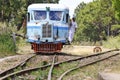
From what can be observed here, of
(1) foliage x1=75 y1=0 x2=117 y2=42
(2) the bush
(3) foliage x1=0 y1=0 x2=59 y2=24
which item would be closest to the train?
(2) the bush

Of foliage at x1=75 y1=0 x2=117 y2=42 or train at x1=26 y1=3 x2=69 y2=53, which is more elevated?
train at x1=26 y1=3 x2=69 y2=53

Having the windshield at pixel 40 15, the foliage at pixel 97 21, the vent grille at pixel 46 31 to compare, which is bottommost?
the foliage at pixel 97 21

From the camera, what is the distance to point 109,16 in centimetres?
8294

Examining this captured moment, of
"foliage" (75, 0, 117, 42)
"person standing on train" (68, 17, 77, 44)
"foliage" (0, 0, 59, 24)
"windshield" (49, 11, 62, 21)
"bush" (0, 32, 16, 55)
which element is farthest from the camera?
"foliage" (75, 0, 117, 42)

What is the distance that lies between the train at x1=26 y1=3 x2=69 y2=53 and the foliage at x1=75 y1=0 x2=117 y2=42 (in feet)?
156

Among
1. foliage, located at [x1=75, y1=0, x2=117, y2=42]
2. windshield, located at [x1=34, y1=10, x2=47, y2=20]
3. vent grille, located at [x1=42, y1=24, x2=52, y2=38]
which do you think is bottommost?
foliage, located at [x1=75, y1=0, x2=117, y2=42]

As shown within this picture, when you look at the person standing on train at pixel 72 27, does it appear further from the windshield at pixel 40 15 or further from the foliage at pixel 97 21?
the foliage at pixel 97 21

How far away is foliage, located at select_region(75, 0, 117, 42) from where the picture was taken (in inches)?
Result: 3192

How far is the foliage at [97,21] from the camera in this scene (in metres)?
81.1

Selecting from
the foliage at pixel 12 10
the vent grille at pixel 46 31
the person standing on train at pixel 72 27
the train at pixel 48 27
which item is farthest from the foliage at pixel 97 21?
the vent grille at pixel 46 31

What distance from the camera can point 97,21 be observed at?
9050 cm

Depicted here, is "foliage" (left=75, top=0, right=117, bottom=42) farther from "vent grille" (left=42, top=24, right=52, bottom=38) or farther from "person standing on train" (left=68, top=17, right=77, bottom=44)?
"vent grille" (left=42, top=24, right=52, bottom=38)

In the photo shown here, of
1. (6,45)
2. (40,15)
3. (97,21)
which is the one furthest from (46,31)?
(97,21)

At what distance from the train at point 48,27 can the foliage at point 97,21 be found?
4758cm
